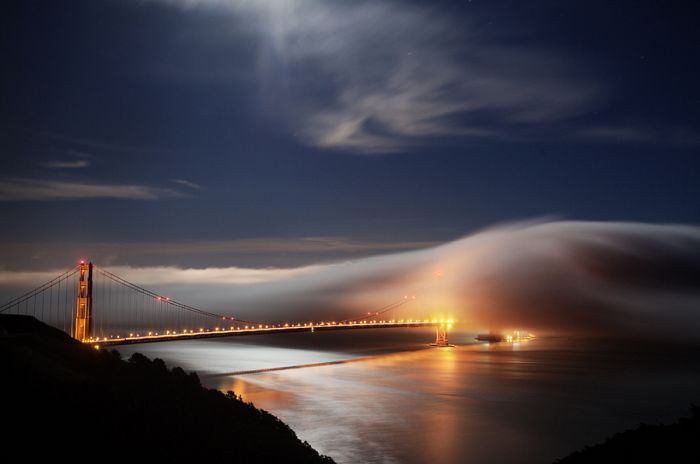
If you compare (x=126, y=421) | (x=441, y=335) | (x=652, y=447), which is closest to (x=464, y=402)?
(x=652, y=447)

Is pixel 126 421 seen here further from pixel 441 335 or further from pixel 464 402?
pixel 441 335

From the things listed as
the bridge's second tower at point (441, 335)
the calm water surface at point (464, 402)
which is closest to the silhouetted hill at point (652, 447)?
the calm water surface at point (464, 402)

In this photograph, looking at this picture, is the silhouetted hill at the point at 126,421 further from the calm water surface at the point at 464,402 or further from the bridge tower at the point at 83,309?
the bridge tower at the point at 83,309

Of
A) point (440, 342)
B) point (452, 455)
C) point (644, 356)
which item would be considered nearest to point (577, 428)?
point (452, 455)

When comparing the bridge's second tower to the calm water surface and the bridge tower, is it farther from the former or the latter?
the bridge tower

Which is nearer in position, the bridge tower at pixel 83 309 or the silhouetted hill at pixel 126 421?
the silhouetted hill at pixel 126 421

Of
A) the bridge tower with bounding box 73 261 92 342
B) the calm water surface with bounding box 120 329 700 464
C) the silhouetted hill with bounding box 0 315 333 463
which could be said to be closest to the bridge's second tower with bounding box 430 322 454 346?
the calm water surface with bounding box 120 329 700 464
